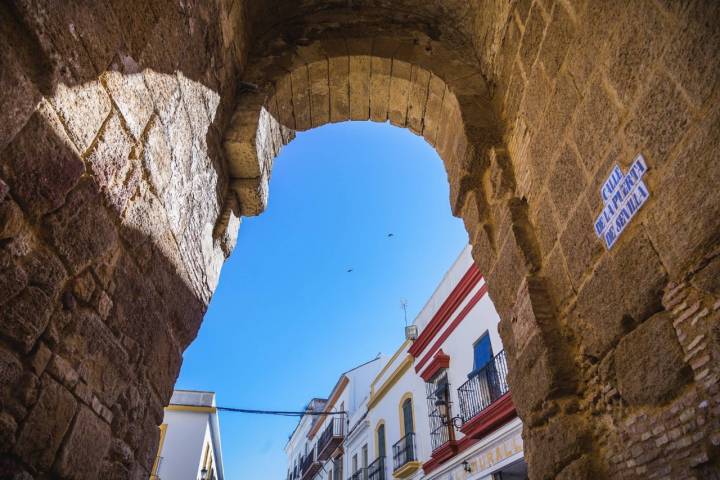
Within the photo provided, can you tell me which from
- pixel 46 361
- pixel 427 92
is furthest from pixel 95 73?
pixel 427 92

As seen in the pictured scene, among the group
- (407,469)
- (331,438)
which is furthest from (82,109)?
(331,438)


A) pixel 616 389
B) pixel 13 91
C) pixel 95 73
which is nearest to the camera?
pixel 13 91

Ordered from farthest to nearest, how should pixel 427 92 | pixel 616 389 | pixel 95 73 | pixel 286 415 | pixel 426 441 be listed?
pixel 286 415 < pixel 426 441 < pixel 427 92 < pixel 616 389 < pixel 95 73

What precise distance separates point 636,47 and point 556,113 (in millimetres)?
559

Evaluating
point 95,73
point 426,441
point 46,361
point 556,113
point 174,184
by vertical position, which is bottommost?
point 46,361

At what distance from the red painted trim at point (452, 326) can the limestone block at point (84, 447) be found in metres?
7.01

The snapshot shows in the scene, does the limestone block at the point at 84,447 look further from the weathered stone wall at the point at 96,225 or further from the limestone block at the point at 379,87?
the limestone block at the point at 379,87

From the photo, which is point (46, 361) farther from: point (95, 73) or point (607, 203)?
point (607, 203)

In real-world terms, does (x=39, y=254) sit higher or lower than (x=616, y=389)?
higher

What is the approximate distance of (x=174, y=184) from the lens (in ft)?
6.48

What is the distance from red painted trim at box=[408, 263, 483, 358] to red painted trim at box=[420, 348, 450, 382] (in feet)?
2.10

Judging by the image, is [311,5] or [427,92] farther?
[311,5]

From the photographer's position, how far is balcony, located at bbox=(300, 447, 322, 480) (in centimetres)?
2058

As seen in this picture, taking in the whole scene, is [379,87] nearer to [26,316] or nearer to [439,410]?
[26,316]
